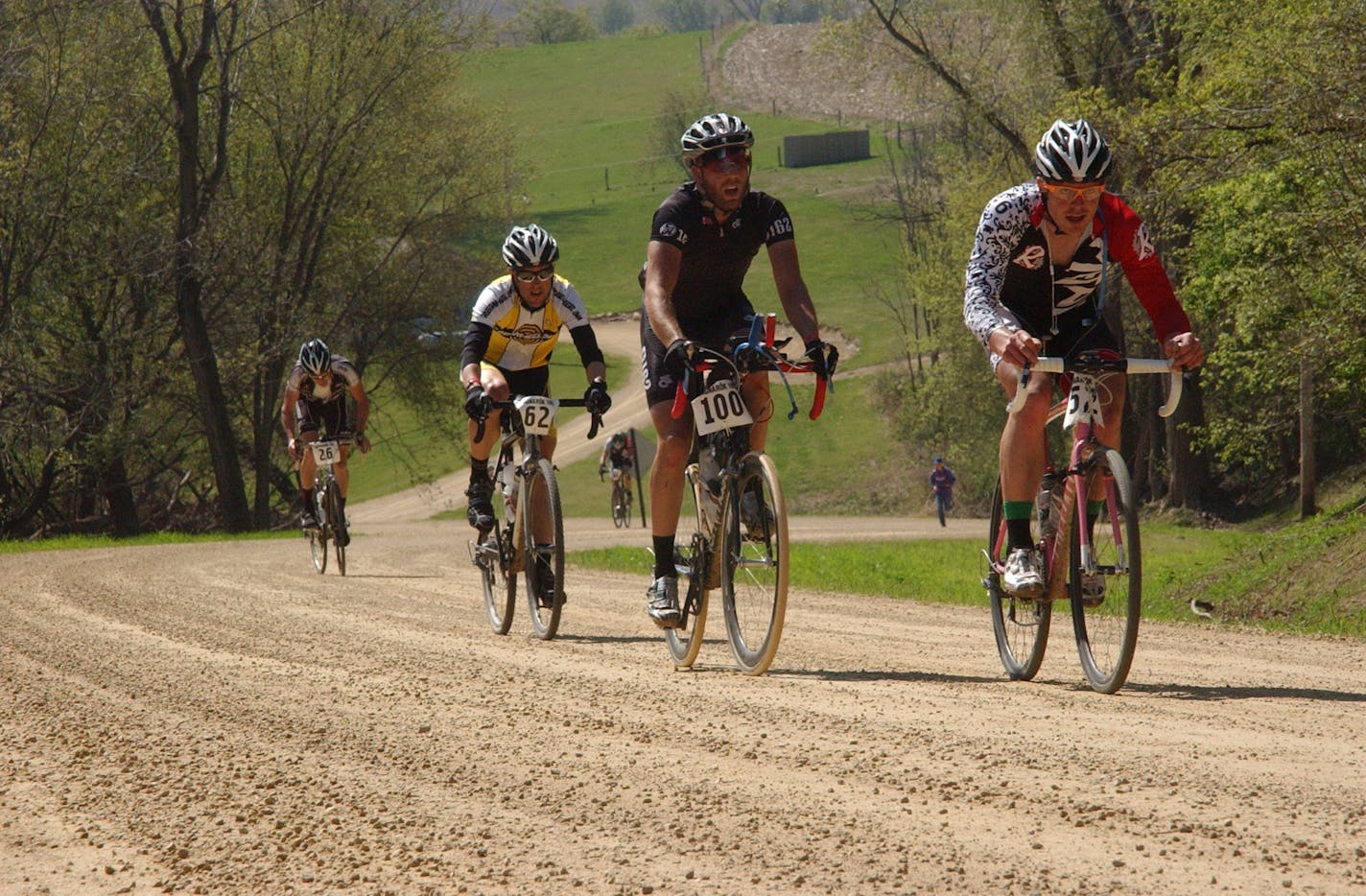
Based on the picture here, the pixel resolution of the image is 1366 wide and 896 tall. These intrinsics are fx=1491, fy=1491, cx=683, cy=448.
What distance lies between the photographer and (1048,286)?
6707mm

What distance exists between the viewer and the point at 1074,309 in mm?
6781

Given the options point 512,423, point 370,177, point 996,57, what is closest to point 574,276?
point 370,177

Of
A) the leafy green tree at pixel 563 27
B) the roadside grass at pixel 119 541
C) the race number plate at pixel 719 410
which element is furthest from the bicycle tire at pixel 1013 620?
the leafy green tree at pixel 563 27

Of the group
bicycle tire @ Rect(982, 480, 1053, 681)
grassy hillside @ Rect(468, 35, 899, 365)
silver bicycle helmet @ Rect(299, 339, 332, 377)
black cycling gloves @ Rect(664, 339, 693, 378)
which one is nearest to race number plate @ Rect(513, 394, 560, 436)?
black cycling gloves @ Rect(664, 339, 693, 378)

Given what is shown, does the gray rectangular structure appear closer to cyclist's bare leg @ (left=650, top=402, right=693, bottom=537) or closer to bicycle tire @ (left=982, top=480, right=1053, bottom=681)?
cyclist's bare leg @ (left=650, top=402, right=693, bottom=537)

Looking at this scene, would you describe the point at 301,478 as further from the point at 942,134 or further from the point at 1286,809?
the point at 942,134

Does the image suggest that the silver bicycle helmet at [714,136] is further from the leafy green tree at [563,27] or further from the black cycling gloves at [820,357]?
the leafy green tree at [563,27]

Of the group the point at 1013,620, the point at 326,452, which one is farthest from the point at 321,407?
the point at 1013,620

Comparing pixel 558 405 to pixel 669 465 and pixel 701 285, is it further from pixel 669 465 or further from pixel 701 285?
pixel 701 285

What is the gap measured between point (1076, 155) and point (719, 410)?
2.02 m

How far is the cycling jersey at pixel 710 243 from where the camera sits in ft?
24.4

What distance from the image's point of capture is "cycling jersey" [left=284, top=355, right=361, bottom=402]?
52.1ft

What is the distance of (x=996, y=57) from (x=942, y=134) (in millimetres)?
15030

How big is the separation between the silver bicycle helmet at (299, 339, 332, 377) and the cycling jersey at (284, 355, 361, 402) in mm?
72
